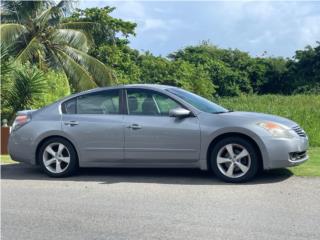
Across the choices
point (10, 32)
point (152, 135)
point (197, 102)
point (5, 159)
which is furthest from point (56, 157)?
point (10, 32)

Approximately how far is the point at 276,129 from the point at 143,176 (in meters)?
2.35

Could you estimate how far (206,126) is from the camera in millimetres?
8750

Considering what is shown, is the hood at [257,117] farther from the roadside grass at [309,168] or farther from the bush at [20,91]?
the bush at [20,91]

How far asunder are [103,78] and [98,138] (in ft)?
57.6

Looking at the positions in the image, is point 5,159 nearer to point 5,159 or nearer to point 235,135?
point 5,159

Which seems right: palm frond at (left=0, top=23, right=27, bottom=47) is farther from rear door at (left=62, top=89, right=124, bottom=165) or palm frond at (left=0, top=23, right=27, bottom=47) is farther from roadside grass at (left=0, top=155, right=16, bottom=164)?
rear door at (left=62, top=89, right=124, bottom=165)

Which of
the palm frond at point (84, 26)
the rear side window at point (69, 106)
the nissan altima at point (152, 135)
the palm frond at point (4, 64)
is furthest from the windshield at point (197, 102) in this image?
the palm frond at point (84, 26)

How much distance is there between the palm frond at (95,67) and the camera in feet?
87.1

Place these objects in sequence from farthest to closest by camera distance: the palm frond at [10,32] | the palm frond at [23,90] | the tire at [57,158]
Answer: the palm frond at [10,32], the palm frond at [23,90], the tire at [57,158]

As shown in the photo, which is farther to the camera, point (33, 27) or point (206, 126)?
point (33, 27)

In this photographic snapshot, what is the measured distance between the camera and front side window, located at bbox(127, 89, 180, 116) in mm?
9164

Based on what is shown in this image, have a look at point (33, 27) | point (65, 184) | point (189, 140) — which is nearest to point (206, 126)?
point (189, 140)

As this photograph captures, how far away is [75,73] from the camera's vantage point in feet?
84.7

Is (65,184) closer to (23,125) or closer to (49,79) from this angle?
(23,125)
